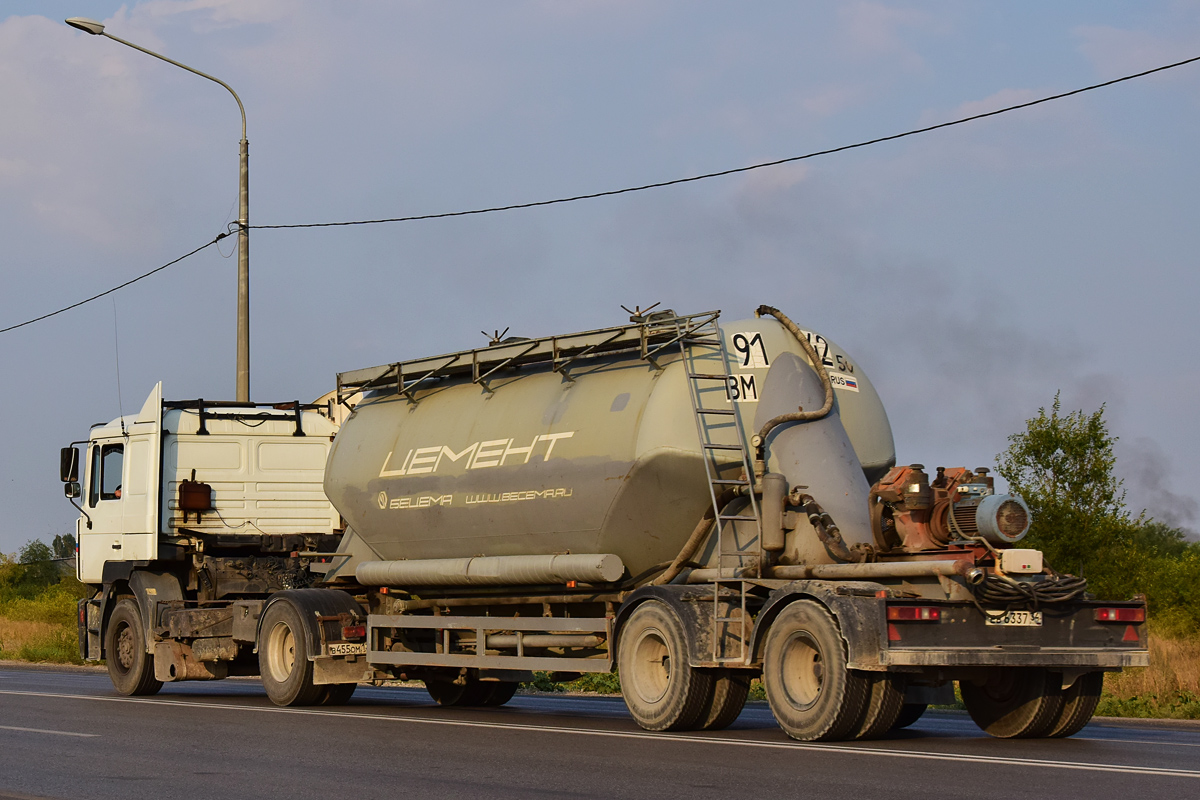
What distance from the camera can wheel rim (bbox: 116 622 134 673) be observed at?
19.0 metres

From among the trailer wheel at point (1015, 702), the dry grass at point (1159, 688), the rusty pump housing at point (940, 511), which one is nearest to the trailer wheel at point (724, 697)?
the rusty pump housing at point (940, 511)

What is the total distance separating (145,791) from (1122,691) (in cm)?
1261

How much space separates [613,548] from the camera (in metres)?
13.7

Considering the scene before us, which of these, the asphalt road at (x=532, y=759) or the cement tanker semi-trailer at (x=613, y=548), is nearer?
the asphalt road at (x=532, y=759)

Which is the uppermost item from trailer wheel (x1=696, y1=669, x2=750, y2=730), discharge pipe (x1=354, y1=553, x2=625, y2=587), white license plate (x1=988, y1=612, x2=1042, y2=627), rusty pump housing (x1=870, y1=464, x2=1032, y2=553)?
rusty pump housing (x1=870, y1=464, x2=1032, y2=553)

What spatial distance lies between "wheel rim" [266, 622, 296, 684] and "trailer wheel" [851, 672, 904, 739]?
7346mm

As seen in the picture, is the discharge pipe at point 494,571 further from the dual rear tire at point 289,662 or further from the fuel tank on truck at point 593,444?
the dual rear tire at point 289,662

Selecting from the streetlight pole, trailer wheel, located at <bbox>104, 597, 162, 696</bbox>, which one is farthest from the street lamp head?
trailer wheel, located at <bbox>104, 597, 162, 696</bbox>

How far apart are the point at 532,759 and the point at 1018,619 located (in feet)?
12.4

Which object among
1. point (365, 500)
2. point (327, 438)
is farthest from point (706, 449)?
point (327, 438)

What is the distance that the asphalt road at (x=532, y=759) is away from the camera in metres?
8.83

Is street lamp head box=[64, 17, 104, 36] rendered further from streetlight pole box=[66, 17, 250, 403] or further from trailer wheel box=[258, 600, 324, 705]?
trailer wheel box=[258, 600, 324, 705]

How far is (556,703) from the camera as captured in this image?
18000mm

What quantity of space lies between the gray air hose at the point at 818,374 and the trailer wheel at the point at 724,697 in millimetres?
1920
